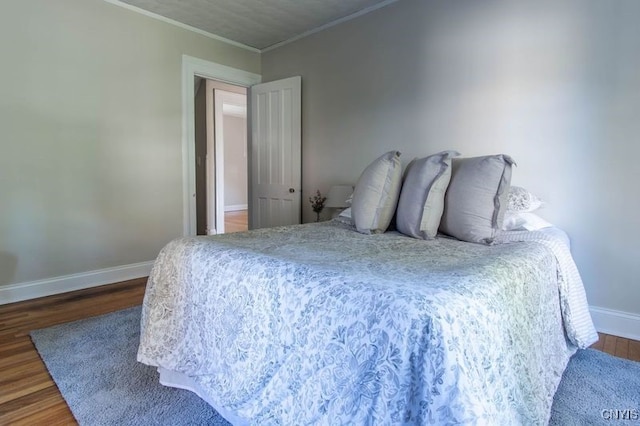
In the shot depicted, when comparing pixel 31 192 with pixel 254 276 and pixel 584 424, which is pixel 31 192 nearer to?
pixel 254 276

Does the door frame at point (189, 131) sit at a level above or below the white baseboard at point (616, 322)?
above

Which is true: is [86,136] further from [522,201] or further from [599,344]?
[599,344]

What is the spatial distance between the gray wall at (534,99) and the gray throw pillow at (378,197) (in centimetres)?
84

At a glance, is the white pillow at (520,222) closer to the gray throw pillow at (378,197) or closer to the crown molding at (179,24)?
the gray throw pillow at (378,197)

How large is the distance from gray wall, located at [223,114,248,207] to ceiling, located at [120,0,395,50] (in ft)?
19.3

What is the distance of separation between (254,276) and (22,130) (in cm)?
269

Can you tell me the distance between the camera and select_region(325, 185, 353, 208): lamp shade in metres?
3.15

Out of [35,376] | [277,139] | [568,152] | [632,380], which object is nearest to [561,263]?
[632,380]

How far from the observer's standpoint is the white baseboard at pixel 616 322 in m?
2.13

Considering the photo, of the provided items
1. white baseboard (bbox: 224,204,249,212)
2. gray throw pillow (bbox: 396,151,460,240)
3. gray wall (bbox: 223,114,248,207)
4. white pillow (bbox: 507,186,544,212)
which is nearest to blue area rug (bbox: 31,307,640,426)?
white pillow (bbox: 507,186,544,212)

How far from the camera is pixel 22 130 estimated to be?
106 inches

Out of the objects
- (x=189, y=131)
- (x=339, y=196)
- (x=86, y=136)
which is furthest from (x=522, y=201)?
(x=86, y=136)

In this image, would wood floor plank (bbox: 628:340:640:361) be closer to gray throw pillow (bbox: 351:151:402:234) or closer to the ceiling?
gray throw pillow (bbox: 351:151:402:234)

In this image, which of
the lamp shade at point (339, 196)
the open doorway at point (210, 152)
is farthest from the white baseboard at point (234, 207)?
the lamp shade at point (339, 196)
